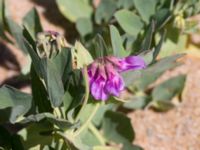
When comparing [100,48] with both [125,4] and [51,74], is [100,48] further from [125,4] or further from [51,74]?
[125,4]

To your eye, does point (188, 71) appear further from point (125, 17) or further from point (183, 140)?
point (125, 17)

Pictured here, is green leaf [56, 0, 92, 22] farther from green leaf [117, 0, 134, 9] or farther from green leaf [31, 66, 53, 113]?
green leaf [31, 66, 53, 113]

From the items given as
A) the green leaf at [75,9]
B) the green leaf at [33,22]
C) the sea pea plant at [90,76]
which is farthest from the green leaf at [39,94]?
the green leaf at [75,9]

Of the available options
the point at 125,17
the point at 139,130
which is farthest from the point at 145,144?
the point at 125,17

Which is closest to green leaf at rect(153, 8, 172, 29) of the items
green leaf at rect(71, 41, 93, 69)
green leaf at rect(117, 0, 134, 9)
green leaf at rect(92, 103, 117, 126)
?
green leaf at rect(117, 0, 134, 9)

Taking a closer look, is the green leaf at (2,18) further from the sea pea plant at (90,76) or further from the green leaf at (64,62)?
the green leaf at (64,62)

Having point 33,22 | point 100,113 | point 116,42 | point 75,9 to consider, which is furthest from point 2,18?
point 116,42
